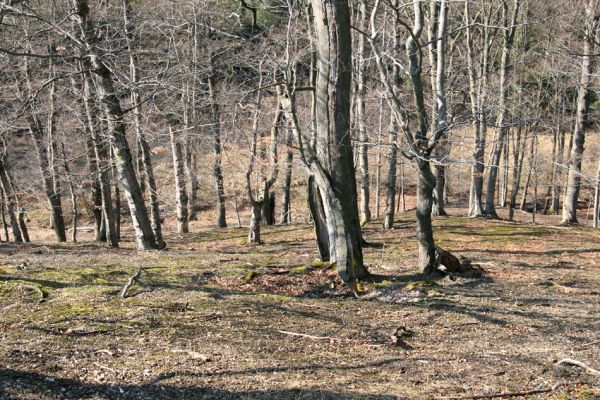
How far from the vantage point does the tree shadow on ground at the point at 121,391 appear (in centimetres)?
429

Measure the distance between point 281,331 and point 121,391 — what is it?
7.27 feet

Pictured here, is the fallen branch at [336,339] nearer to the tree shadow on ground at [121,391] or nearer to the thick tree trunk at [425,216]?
the tree shadow on ground at [121,391]

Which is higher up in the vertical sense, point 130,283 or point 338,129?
point 338,129

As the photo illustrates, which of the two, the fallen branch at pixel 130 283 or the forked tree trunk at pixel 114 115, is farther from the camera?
the forked tree trunk at pixel 114 115

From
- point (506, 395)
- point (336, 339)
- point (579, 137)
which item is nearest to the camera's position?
point (506, 395)

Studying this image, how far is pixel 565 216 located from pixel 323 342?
1739 cm

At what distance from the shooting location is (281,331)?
6270 millimetres

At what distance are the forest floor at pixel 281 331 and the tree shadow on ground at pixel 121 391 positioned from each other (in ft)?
0.05

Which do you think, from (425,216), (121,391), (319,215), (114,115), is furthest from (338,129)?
(121,391)

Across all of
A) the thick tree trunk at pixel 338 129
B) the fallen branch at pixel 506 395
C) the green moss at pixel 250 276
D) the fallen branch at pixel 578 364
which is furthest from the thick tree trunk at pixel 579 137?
the fallen branch at pixel 506 395

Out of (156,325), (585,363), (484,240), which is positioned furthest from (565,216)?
(156,325)

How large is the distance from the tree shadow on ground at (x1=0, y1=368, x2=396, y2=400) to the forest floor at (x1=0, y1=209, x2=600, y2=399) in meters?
0.02

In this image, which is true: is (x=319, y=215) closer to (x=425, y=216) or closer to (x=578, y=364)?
(x=425, y=216)

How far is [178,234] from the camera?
22.0 metres
